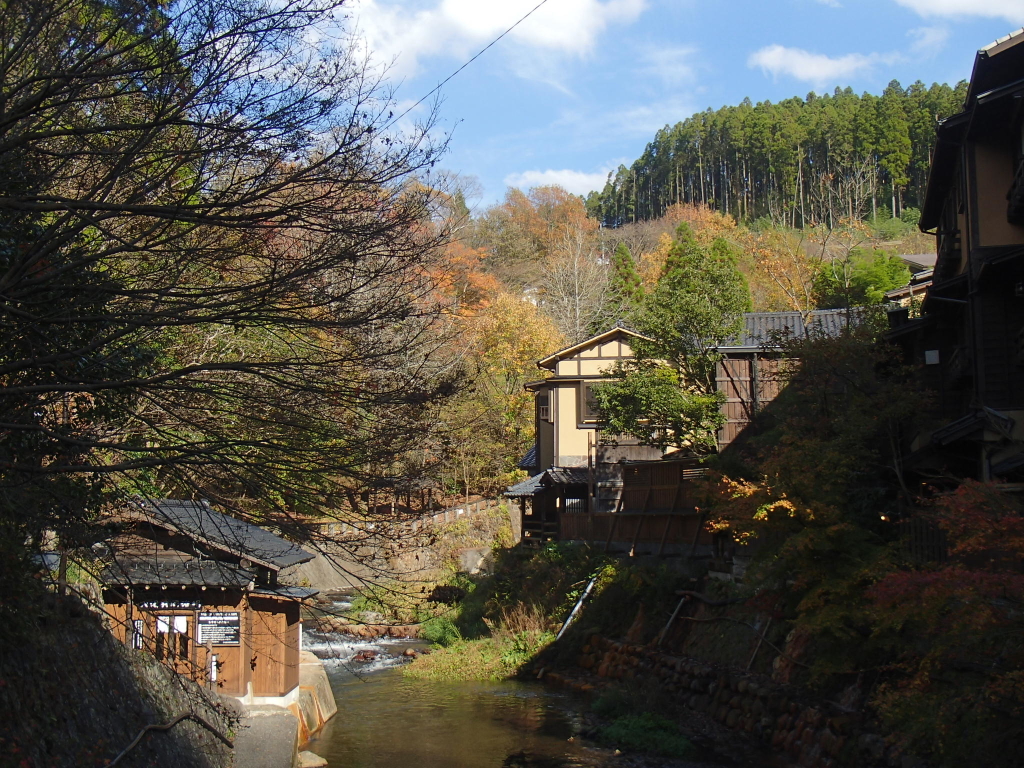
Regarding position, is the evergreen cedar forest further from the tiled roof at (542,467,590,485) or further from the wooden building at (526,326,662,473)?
the wooden building at (526,326,662,473)

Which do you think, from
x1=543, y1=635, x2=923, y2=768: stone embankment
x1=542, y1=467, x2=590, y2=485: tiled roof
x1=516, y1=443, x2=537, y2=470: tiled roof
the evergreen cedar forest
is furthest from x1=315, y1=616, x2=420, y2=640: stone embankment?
the evergreen cedar forest

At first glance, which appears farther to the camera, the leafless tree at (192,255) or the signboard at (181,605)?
the signboard at (181,605)

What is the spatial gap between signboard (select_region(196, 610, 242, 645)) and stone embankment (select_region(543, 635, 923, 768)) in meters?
8.85

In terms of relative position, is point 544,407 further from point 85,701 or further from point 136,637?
point 85,701

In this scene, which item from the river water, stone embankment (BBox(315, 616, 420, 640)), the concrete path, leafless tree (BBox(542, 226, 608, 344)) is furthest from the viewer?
leafless tree (BBox(542, 226, 608, 344))

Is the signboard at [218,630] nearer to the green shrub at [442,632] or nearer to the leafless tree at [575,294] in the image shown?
the green shrub at [442,632]

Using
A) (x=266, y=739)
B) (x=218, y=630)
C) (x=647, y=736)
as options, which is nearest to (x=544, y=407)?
(x=647, y=736)

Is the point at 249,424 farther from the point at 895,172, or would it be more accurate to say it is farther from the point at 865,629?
the point at 895,172

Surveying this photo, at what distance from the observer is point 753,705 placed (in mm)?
16062

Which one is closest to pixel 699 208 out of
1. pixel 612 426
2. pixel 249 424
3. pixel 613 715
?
pixel 612 426

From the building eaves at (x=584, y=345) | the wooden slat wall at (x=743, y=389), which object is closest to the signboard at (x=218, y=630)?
the wooden slat wall at (x=743, y=389)

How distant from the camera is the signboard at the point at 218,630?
50.9ft

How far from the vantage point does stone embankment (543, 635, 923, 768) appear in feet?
42.2

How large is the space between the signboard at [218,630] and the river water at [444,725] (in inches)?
73.4
